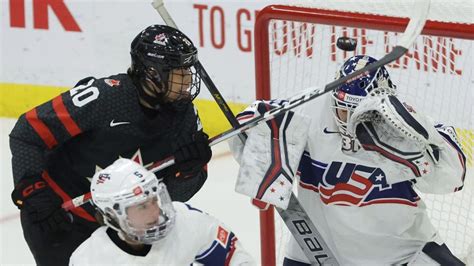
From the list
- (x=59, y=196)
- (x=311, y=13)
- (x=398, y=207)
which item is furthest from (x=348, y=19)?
(x=59, y=196)

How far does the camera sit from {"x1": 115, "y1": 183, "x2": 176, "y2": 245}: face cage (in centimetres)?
245

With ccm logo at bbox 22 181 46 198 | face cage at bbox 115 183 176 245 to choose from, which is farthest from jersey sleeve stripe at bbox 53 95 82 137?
face cage at bbox 115 183 176 245

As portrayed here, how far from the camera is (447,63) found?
3.44 metres

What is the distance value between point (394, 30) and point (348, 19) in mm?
147

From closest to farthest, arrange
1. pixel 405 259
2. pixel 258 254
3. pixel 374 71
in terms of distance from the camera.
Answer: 1. pixel 374 71
2. pixel 405 259
3. pixel 258 254

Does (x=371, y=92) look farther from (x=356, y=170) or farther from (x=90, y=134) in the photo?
(x=90, y=134)

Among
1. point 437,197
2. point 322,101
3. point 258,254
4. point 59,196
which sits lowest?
point 258,254

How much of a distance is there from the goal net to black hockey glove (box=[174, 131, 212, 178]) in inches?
18.4

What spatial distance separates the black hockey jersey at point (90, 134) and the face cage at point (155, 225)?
1.79 ft

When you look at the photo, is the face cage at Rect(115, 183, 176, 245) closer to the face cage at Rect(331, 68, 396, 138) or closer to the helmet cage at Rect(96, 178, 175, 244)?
the helmet cage at Rect(96, 178, 175, 244)

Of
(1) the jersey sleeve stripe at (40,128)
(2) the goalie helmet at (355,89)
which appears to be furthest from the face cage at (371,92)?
(1) the jersey sleeve stripe at (40,128)

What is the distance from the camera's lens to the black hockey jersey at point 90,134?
9.71 feet

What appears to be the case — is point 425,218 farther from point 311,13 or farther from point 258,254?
point 258,254

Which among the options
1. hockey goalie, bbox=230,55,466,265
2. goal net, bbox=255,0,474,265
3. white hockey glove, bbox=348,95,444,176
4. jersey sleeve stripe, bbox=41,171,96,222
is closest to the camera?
white hockey glove, bbox=348,95,444,176
